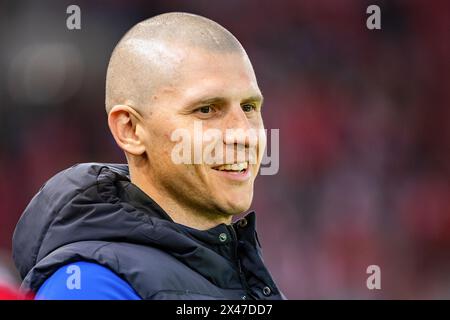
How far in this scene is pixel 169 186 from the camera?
207cm

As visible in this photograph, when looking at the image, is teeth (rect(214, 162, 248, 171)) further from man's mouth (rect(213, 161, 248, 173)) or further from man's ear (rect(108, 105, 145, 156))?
man's ear (rect(108, 105, 145, 156))

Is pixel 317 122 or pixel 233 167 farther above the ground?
pixel 233 167

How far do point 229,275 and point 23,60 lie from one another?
3460mm

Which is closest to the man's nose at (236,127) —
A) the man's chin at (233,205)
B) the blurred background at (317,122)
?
the man's chin at (233,205)

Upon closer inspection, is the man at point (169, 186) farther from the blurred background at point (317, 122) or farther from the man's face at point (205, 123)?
the blurred background at point (317, 122)

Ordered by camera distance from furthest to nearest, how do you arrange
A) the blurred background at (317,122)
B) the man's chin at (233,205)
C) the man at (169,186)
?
the blurred background at (317,122)
the man's chin at (233,205)
the man at (169,186)

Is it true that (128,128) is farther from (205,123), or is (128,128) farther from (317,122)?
(317,122)

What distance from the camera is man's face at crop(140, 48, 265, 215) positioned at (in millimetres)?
2000

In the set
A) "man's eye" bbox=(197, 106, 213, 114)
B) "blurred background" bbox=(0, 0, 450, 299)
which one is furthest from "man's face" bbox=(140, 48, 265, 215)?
"blurred background" bbox=(0, 0, 450, 299)

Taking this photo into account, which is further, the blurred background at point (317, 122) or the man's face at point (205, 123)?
the blurred background at point (317, 122)

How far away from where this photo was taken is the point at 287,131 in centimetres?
538

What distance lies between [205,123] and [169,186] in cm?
19

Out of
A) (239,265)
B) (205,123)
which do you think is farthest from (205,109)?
(239,265)

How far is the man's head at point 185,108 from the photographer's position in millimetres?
2006
